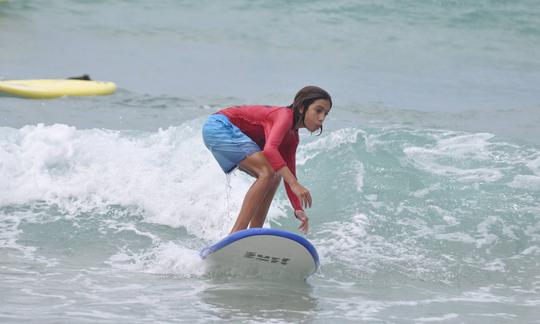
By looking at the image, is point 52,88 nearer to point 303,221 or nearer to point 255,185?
point 255,185

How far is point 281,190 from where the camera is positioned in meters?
8.65

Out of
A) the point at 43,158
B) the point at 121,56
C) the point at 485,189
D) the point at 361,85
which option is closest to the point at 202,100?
the point at 361,85

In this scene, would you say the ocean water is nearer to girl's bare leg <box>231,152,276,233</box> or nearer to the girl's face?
girl's bare leg <box>231,152,276,233</box>

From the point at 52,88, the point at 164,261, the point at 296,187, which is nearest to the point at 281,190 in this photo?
the point at 164,261

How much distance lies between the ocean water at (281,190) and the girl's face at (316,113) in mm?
1025

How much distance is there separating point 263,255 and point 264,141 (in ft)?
2.42

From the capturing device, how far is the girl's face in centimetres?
572

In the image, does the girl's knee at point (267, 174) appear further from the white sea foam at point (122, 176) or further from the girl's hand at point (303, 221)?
the white sea foam at point (122, 176)

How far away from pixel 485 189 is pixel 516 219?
700 millimetres

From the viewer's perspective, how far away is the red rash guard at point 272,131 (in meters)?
5.58

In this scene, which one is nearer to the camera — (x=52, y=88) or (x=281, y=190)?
(x=281, y=190)

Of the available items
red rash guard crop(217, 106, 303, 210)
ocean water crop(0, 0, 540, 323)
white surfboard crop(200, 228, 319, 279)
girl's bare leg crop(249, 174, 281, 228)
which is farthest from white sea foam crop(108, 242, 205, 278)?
red rash guard crop(217, 106, 303, 210)

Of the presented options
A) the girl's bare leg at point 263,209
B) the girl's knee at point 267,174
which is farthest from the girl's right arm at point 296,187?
the girl's bare leg at point 263,209

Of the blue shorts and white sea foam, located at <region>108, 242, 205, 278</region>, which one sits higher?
the blue shorts
